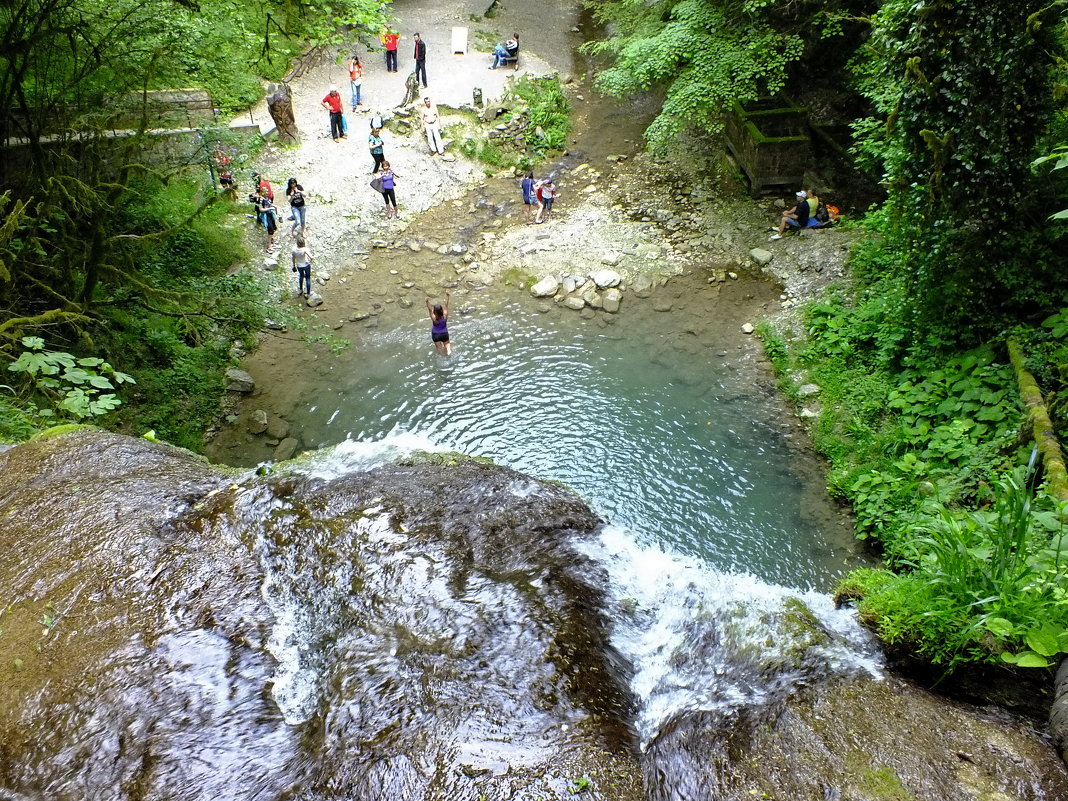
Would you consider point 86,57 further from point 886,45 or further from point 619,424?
point 886,45

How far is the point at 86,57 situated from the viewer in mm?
9484

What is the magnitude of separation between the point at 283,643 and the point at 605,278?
9.83m

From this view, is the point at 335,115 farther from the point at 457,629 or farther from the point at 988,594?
the point at 988,594

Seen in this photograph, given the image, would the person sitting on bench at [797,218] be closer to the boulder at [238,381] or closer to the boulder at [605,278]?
the boulder at [605,278]

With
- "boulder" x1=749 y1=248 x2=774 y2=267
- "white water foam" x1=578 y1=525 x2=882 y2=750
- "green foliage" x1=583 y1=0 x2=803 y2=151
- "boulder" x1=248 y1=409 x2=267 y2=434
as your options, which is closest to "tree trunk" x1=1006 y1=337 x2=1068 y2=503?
"white water foam" x1=578 y1=525 x2=882 y2=750

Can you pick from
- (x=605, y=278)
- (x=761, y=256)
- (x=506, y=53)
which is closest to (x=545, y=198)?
(x=605, y=278)

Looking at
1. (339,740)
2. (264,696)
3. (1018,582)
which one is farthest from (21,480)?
(1018,582)

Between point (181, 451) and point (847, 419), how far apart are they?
9.30m

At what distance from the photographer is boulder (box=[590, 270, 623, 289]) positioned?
1305 centimetres

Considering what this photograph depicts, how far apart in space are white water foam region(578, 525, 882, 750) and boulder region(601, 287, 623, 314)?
6798 mm

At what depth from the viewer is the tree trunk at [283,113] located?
16328mm

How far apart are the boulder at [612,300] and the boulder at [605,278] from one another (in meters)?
0.14

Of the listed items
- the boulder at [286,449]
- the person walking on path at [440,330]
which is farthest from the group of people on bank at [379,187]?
the boulder at [286,449]

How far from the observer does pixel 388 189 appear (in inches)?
577
